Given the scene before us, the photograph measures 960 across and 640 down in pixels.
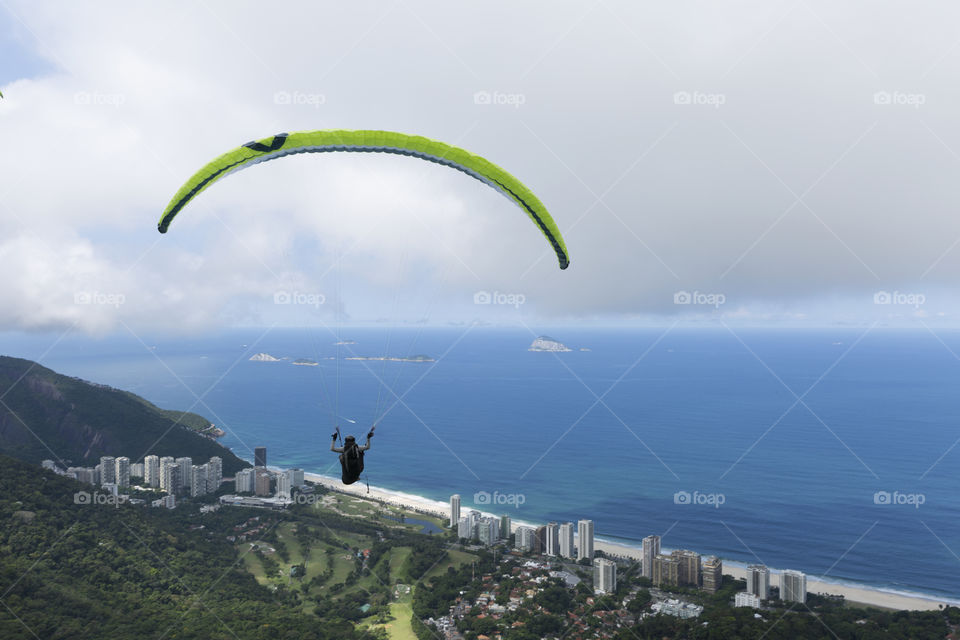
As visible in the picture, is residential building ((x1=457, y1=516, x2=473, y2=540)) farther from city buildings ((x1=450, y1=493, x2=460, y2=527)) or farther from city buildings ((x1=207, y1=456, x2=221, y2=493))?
city buildings ((x1=207, y1=456, x2=221, y2=493))

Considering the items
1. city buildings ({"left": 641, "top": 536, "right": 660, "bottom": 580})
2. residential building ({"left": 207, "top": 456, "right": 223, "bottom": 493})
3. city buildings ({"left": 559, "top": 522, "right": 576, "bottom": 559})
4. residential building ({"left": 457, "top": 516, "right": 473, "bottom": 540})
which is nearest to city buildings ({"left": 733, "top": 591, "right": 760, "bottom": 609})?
city buildings ({"left": 641, "top": 536, "right": 660, "bottom": 580})

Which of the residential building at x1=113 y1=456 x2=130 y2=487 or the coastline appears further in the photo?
the residential building at x1=113 y1=456 x2=130 y2=487

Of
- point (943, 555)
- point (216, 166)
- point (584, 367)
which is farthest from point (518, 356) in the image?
point (216, 166)

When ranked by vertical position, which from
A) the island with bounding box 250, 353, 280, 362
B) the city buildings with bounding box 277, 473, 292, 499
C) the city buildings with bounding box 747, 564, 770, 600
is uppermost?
the island with bounding box 250, 353, 280, 362

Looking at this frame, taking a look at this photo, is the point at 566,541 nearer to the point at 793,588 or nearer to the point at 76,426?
the point at 793,588

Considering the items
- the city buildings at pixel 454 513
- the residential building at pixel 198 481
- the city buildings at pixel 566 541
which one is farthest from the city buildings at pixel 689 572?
the residential building at pixel 198 481

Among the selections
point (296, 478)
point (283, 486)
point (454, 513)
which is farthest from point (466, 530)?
point (296, 478)

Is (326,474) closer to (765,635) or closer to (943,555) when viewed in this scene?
(765,635)

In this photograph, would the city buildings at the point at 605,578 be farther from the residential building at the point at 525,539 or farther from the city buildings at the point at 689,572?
the residential building at the point at 525,539
